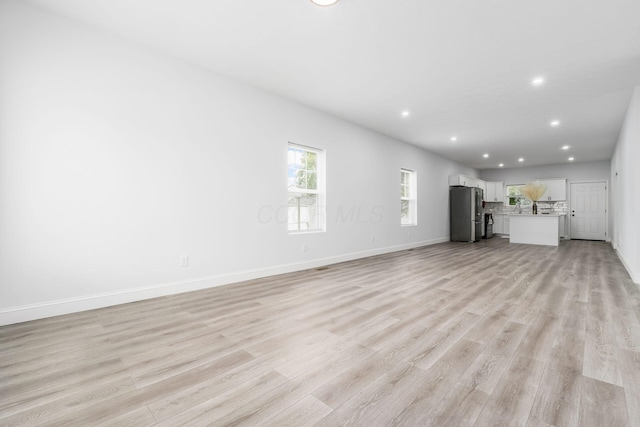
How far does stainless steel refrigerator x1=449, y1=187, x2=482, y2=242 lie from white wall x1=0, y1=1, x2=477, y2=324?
6.34m

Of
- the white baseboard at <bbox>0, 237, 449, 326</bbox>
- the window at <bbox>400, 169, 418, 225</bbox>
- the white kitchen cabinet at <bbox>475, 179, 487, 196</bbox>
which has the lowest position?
the white baseboard at <bbox>0, 237, 449, 326</bbox>

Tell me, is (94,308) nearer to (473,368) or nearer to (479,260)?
(473,368)

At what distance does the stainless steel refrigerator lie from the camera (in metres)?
8.93

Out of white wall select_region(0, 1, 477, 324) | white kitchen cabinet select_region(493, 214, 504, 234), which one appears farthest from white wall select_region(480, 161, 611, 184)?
white wall select_region(0, 1, 477, 324)

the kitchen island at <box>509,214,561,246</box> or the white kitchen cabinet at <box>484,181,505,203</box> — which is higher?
the white kitchen cabinet at <box>484,181,505,203</box>

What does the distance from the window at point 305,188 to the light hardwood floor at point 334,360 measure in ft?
5.66

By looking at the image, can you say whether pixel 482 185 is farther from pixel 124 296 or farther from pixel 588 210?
pixel 124 296

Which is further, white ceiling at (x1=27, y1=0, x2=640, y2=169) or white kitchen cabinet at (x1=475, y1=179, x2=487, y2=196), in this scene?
white kitchen cabinet at (x1=475, y1=179, x2=487, y2=196)

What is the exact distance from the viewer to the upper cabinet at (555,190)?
33.3ft

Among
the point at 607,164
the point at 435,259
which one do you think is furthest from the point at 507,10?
the point at 607,164

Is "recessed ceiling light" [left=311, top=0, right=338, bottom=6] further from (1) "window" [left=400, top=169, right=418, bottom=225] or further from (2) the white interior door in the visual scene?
(2) the white interior door

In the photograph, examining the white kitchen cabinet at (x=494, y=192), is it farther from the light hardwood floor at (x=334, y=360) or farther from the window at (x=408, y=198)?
the light hardwood floor at (x=334, y=360)

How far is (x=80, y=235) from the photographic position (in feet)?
8.96

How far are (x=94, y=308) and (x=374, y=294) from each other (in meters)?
2.84
